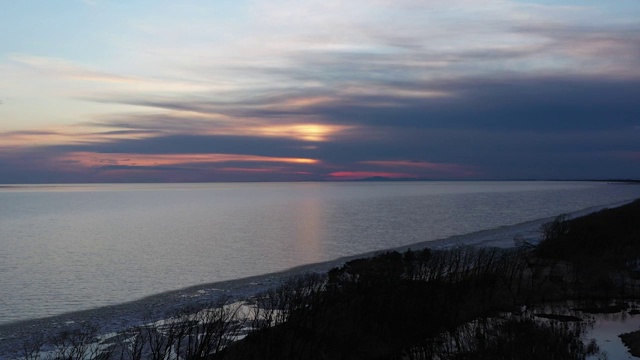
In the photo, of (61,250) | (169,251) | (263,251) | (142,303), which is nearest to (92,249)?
(61,250)

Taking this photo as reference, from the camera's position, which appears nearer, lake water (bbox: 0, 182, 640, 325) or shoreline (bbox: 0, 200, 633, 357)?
shoreline (bbox: 0, 200, 633, 357)

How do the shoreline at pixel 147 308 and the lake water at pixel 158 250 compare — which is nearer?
the shoreline at pixel 147 308

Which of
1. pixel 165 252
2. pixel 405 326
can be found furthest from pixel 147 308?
pixel 165 252

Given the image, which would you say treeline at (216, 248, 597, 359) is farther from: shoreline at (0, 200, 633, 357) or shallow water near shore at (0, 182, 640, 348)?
shallow water near shore at (0, 182, 640, 348)

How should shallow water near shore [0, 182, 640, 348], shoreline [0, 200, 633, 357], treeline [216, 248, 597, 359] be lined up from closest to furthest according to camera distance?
treeline [216, 248, 597, 359], shoreline [0, 200, 633, 357], shallow water near shore [0, 182, 640, 348]

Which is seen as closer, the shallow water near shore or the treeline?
the treeline

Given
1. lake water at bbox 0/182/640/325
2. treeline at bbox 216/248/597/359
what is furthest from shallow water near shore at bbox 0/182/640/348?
treeline at bbox 216/248/597/359

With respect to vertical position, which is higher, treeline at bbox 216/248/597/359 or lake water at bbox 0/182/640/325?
treeline at bbox 216/248/597/359

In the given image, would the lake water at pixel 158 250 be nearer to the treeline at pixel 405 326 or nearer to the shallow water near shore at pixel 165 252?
the shallow water near shore at pixel 165 252

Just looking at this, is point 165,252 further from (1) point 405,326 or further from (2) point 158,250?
(1) point 405,326

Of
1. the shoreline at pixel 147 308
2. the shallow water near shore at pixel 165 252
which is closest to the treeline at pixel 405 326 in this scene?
the shoreline at pixel 147 308

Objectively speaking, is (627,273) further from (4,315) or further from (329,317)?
Answer: (4,315)

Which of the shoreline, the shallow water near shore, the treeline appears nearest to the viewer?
the treeline

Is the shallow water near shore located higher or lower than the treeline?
lower
